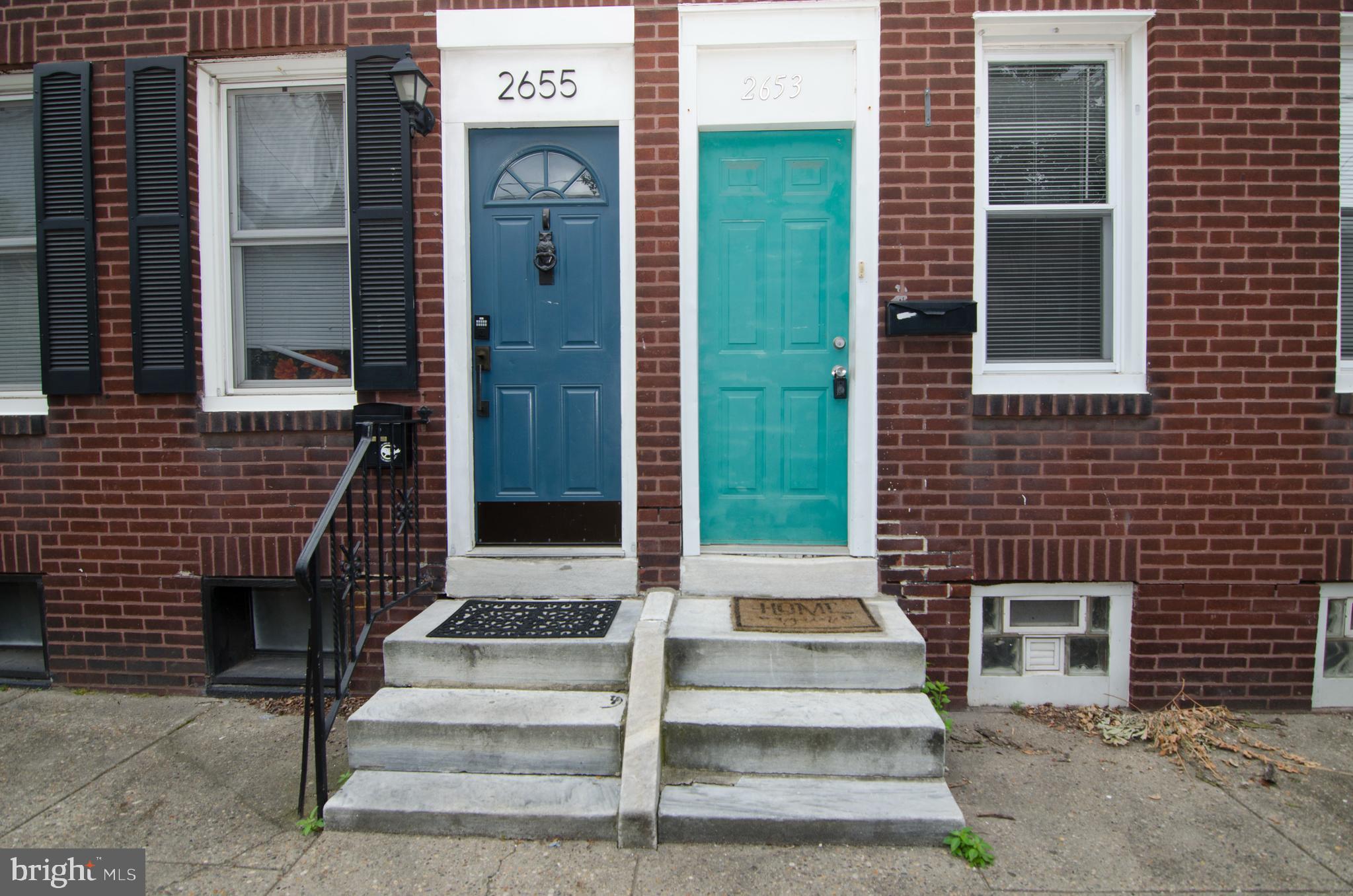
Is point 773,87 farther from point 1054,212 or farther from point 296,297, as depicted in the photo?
point 296,297

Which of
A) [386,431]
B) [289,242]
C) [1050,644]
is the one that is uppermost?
[289,242]

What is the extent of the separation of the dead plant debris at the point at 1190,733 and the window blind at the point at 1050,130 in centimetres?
254

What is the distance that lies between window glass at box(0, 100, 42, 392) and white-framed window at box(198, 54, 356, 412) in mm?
1129

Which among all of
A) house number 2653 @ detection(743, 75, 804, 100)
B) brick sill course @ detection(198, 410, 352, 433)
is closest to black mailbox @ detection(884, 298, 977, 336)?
house number 2653 @ detection(743, 75, 804, 100)

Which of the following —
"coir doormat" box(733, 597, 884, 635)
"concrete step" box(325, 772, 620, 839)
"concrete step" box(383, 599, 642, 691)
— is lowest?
"concrete step" box(325, 772, 620, 839)

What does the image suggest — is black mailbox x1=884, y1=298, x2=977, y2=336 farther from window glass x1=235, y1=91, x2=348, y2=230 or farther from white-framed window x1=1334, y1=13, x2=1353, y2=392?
window glass x1=235, y1=91, x2=348, y2=230

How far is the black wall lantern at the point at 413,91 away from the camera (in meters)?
3.66

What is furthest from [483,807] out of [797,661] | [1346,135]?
[1346,135]

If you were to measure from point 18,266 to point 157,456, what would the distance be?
142 cm

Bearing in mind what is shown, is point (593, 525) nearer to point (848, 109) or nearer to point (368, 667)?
point (368, 667)

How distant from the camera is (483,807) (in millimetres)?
2877

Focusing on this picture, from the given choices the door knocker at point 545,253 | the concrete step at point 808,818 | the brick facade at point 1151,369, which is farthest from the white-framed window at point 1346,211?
the door knocker at point 545,253

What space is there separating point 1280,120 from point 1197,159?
43cm

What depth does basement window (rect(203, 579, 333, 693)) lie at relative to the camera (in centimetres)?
416
